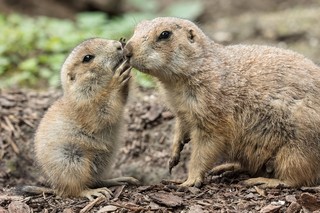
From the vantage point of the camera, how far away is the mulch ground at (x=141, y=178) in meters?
6.29

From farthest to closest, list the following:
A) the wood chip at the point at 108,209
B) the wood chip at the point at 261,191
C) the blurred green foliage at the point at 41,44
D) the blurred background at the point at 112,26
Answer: the blurred background at the point at 112,26
the blurred green foliage at the point at 41,44
the wood chip at the point at 261,191
the wood chip at the point at 108,209

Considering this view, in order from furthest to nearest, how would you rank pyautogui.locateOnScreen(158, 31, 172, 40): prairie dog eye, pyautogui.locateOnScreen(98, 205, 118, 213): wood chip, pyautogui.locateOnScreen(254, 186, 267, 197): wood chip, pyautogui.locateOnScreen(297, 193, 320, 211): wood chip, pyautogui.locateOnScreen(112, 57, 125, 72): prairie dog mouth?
pyautogui.locateOnScreen(112, 57, 125, 72): prairie dog mouth, pyautogui.locateOnScreen(158, 31, 172, 40): prairie dog eye, pyautogui.locateOnScreen(254, 186, 267, 197): wood chip, pyautogui.locateOnScreen(98, 205, 118, 213): wood chip, pyautogui.locateOnScreen(297, 193, 320, 211): wood chip

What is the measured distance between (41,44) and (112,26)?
1.68 meters

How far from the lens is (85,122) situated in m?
6.95

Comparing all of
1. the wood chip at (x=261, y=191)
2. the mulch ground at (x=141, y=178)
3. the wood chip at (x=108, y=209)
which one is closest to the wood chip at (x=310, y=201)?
the mulch ground at (x=141, y=178)

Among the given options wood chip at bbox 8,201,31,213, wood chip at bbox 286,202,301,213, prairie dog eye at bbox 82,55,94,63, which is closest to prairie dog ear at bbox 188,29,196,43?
prairie dog eye at bbox 82,55,94,63

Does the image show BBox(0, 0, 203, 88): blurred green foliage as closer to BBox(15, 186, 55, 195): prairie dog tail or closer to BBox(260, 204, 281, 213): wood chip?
BBox(15, 186, 55, 195): prairie dog tail

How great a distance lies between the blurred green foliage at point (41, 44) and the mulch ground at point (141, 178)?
40.9 inches

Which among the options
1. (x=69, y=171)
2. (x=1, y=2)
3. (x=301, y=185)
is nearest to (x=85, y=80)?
(x=69, y=171)

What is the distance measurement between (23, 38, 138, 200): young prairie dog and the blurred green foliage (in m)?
3.04

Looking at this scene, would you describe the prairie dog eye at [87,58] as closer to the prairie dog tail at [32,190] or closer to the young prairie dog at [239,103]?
the young prairie dog at [239,103]

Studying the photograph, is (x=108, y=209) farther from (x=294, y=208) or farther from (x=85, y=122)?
(x=294, y=208)

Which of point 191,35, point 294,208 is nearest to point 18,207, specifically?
point 191,35

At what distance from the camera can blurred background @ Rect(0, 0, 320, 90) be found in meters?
11.6
